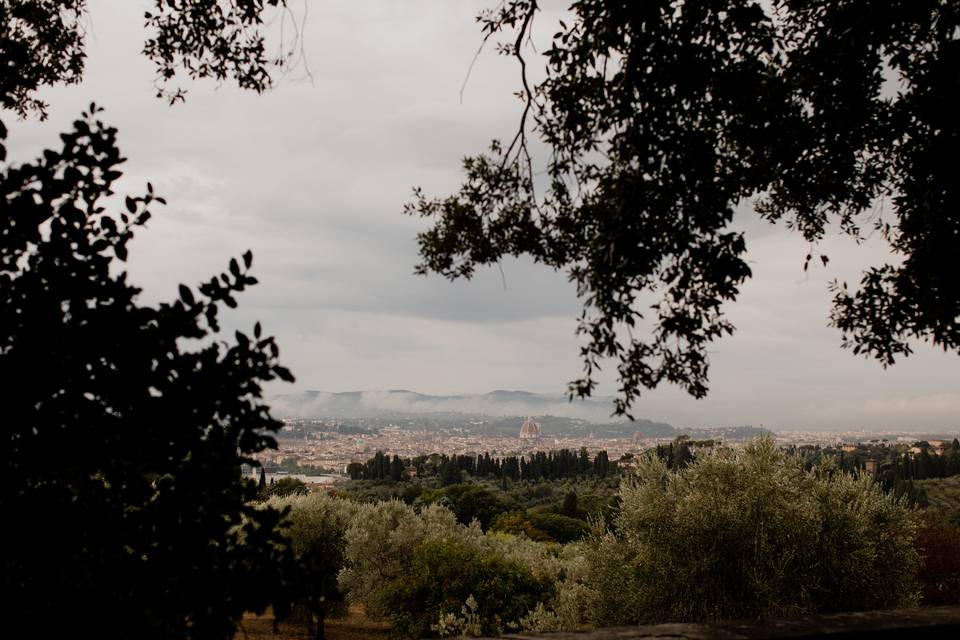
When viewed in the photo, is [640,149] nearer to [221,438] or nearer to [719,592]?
[221,438]

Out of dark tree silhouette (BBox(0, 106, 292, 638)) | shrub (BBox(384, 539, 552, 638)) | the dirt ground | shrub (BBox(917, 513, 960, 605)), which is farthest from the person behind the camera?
the dirt ground

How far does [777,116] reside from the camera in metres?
6.68

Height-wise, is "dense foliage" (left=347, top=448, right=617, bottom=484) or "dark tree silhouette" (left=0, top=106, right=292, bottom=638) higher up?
"dark tree silhouette" (left=0, top=106, right=292, bottom=638)

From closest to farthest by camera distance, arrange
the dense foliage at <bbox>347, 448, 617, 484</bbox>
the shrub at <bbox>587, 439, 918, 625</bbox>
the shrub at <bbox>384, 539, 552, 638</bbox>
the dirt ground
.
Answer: the shrub at <bbox>587, 439, 918, 625</bbox>
the shrub at <bbox>384, 539, 552, 638</bbox>
the dirt ground
the dense foliage at <bbox>347, 448, 617, 484</bbox>

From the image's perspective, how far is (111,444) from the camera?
1.77m

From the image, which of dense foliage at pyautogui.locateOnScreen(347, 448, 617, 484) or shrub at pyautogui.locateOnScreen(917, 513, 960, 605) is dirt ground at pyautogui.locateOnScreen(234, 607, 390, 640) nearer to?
shrub at pyautogui.locateOnScreen(917, 513, 960, 605)

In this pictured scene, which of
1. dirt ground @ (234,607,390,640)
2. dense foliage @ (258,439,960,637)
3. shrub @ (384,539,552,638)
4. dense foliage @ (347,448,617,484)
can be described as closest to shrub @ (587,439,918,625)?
dense foliage @ (258,439,960,637)

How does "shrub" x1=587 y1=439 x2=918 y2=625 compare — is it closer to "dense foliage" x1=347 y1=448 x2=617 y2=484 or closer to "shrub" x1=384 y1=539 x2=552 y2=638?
"shrub" x1=384 y1=539 x2=552 y2=638

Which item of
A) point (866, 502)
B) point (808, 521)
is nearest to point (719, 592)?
point (808, 521)

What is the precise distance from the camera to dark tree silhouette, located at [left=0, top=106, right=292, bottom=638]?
5.25 feet

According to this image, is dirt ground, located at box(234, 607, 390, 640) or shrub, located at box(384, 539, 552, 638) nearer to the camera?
shrub, located at box(384, 539, 552, 638)

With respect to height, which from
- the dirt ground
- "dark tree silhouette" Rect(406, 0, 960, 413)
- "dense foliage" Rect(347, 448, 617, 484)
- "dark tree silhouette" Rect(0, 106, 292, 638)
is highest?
"dark tree silhouette" Rect(406, 0, 960, 413)

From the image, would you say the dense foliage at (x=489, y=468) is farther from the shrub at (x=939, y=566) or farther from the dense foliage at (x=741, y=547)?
the dense foliage at (x=741, y=547)

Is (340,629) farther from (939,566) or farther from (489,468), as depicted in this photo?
(489,468)
